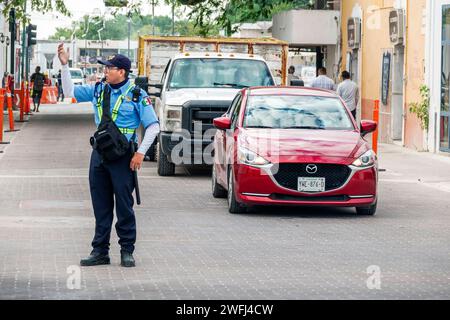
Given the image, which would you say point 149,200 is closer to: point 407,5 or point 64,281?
point 64,281

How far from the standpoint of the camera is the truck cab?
20344mm

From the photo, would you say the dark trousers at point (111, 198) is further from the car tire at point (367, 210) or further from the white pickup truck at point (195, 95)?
the white pickup truck at point (195, 95)

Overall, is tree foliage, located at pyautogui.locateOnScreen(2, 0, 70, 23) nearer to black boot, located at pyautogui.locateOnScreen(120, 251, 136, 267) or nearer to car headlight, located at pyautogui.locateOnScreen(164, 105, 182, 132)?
car headlight, located at pyautogui.locateOnScreen(164, 105, 182, 132)

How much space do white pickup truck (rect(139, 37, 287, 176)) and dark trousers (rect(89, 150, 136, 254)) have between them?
9261 mm

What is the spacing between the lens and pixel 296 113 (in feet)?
53.8

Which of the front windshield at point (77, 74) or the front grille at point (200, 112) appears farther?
the front windshield at point (77, 74)

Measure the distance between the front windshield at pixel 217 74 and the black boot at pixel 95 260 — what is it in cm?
1084

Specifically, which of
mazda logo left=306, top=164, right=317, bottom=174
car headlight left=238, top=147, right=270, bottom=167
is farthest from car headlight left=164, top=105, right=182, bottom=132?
mazda logo left=306, top=164, right=317, bottom=174

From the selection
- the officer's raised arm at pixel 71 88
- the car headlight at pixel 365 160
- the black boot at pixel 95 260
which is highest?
the officer's raised arm at pixel 71 88

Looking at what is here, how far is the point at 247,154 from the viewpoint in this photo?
49.6 feet

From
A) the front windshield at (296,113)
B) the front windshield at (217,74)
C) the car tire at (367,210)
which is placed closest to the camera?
the car tire at (367,210)

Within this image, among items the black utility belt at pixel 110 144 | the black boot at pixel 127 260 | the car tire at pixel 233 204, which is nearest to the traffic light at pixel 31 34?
the car tire at pixel 233 204

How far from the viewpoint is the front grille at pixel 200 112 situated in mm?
20391

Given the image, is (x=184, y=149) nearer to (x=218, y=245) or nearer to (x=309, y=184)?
(x=309, y=184)
